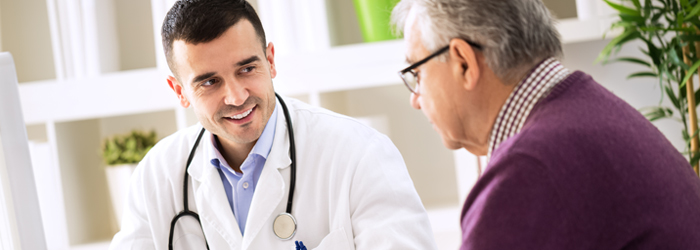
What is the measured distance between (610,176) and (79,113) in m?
1.78

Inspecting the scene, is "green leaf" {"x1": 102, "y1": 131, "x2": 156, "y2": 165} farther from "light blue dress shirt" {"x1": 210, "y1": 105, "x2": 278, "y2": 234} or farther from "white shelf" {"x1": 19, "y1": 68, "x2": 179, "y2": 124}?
"light blue dress shirt" {"x1": 210, "y1": 105, "x2": 278, "y2": 234}

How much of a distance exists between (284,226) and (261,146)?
213mm

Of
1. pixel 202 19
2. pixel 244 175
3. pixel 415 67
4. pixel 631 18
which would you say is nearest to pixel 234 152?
pixel 244 175

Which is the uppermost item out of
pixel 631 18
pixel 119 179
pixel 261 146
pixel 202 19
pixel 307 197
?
pixel 202 19

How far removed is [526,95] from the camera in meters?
0.77

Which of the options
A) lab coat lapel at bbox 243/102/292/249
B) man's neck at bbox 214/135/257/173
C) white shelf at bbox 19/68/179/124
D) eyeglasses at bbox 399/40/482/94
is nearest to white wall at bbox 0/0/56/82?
white shelf at bbox 19/68/179/124

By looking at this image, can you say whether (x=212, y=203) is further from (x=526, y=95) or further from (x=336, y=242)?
(x=526, y=95)

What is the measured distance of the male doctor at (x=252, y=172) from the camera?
1.21 metres

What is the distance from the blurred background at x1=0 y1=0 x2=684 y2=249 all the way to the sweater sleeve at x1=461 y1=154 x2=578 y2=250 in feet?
3.80

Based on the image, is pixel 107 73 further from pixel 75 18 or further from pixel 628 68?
pixel 628 68

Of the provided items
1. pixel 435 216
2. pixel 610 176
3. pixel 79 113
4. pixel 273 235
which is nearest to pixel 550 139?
pixel 610 176

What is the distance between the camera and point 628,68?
6.63ft

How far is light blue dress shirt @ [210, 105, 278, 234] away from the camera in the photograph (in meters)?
1.32

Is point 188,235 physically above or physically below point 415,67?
below
